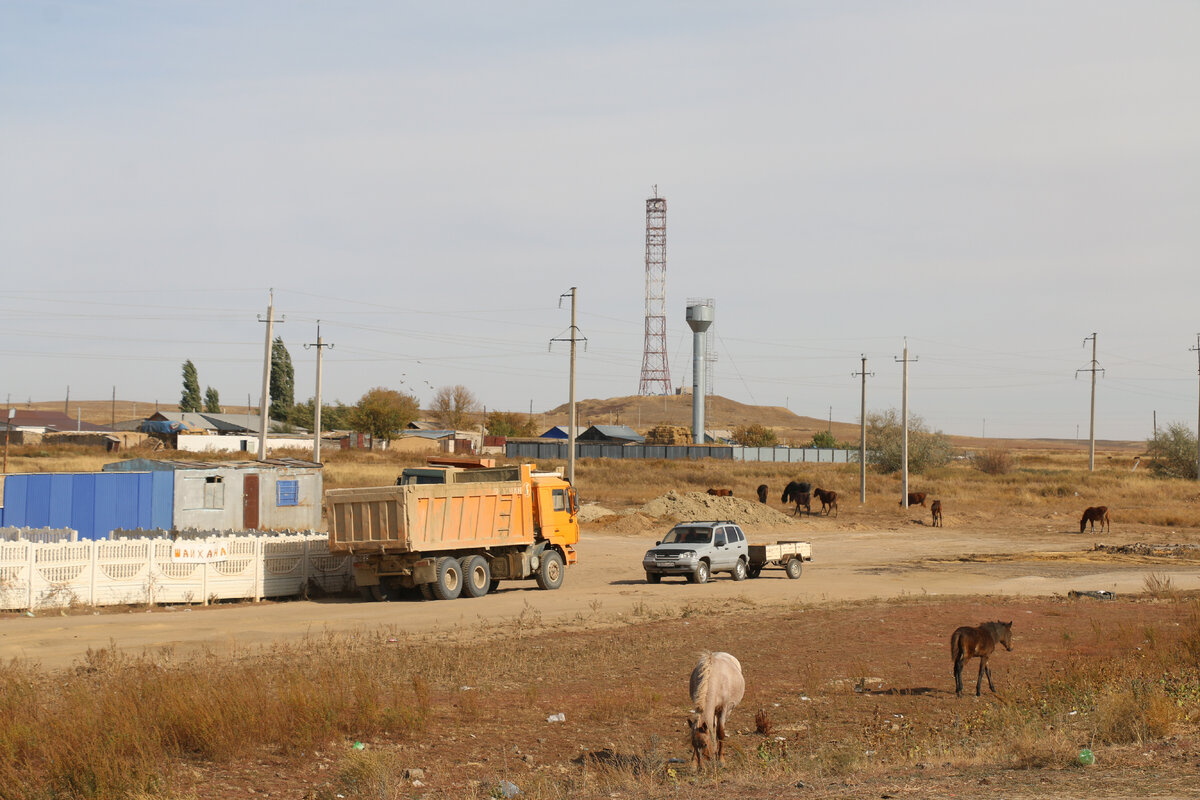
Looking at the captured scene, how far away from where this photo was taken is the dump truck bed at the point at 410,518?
83.9 ft

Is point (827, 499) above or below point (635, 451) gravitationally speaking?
below

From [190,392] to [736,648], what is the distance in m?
151

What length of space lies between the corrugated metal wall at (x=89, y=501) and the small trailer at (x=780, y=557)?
18133mm

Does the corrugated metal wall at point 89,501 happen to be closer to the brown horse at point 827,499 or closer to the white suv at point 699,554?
the white suv at point 699,554

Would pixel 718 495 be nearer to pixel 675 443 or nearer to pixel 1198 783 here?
pixel 1198 783

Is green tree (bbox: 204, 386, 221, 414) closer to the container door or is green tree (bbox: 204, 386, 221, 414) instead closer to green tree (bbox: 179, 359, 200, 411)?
green tree (bbox: 179, 359, 200, 411)

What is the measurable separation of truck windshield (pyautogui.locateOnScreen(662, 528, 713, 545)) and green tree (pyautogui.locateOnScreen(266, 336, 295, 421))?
4249 inches

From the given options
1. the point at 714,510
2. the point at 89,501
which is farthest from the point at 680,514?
the point at 89,501

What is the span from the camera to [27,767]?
10.1m

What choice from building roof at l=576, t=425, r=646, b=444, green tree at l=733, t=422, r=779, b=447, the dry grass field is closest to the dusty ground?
the dry grass field

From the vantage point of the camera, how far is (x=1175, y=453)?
307 feet

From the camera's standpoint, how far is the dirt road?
20.2m

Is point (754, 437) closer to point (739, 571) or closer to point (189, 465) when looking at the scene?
point (739, 571)

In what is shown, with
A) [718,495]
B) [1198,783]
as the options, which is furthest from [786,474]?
[1198,783]
